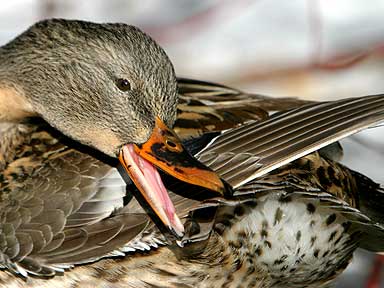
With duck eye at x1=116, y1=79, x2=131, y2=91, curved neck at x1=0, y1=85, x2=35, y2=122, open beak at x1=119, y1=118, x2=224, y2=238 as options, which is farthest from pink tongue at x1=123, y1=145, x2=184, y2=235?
curved neck at x1=0, y1=85, x2=35, y2=122

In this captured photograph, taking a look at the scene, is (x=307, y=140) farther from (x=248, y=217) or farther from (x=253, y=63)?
(x=253, y=63)

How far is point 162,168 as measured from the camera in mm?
3949

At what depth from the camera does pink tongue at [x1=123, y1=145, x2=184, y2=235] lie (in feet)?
12.9

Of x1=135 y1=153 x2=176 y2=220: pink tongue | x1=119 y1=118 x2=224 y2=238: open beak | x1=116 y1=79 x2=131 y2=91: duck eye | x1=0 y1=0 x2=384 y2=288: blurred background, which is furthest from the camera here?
x1=0 y1=0 x2=384 y2=288: blurred background

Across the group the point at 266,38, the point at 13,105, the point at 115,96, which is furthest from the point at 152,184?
the point at 266,38

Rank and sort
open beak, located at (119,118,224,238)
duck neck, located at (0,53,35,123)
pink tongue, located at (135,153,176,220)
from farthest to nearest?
duck neck, located at (0,53,35,123) < pink tongue, located at (135,153,176,220) < open beak, located at (119,118,224,238)

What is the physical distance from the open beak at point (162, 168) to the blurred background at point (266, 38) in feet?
6.95

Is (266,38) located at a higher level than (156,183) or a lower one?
higher

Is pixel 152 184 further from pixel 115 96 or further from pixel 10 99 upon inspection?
pixel 10 99

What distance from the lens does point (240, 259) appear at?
423 cm

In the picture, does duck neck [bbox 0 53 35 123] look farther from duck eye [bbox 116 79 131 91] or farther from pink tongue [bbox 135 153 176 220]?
pink tongue [bbox 135 153 176 220]

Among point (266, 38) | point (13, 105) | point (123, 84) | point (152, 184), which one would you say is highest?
point (266, 38)

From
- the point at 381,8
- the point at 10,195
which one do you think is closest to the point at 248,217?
the point at 10,195

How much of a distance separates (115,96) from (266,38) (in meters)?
2.70
